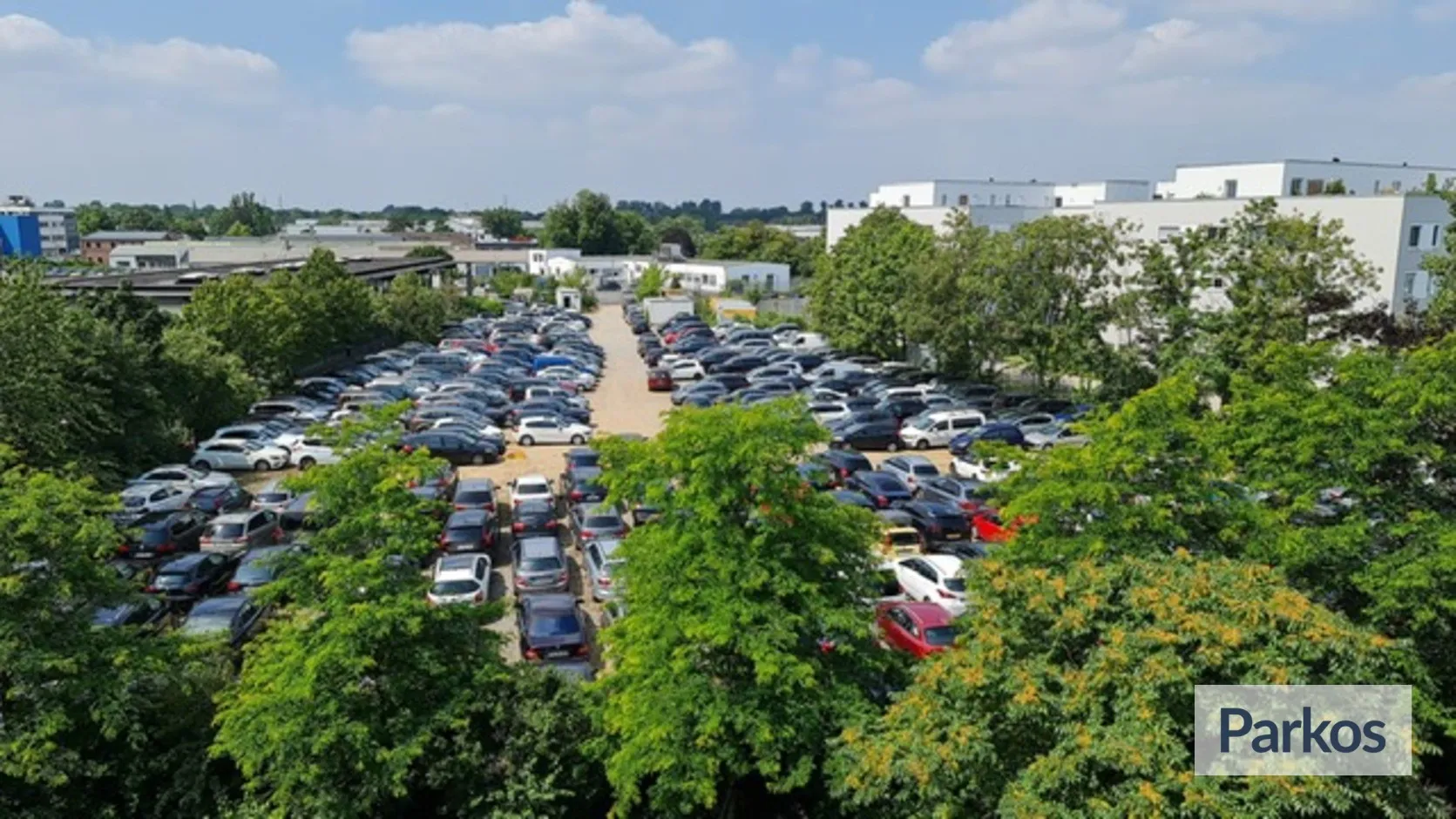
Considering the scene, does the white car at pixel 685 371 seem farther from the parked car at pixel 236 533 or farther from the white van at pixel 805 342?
the parked car at pixel 236 533

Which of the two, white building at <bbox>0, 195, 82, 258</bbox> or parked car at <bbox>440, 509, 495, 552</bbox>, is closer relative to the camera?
parked car at <bbox>440, 509, 495, 552</bbox>

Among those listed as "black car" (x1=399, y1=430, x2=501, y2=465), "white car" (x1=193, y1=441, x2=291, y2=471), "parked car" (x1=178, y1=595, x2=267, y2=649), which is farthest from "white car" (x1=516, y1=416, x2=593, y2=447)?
"parked car" (x1=178, y1=595, x2=267, y2=649)

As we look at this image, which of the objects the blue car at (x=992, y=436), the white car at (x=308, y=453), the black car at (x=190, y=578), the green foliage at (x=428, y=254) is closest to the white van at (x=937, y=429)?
the blue car at (x=992, y=436)

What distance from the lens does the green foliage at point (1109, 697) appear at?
8.04 meters

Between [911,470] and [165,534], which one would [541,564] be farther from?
[911,470]

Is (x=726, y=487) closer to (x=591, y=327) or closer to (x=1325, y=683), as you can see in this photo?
(x=1325, y=683)

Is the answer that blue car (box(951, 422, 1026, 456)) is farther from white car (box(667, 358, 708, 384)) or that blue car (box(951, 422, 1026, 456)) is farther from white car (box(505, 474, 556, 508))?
white car (box(667, 358, 708, 384))

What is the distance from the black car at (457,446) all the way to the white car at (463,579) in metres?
9.90

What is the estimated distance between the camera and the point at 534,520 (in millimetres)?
21953

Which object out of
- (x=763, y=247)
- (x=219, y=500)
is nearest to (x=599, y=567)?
(x=219, y=500)

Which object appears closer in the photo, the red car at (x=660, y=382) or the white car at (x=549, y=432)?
Answer: the white car at (x=549, y=432)

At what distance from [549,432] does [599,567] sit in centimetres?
1397

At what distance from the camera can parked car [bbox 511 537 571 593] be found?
18.5 meters

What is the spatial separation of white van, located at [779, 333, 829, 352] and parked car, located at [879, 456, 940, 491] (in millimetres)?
22466
